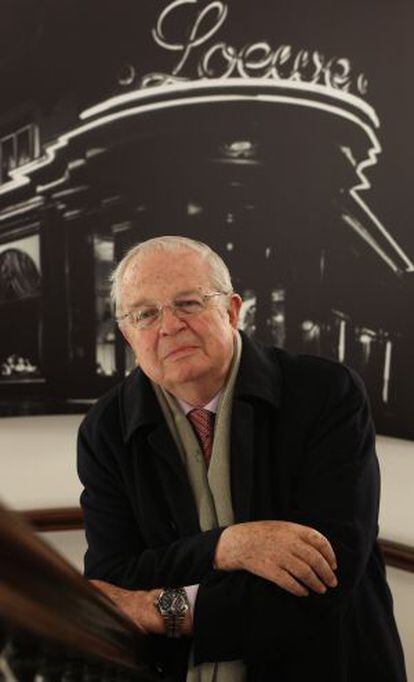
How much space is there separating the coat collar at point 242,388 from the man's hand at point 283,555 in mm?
287

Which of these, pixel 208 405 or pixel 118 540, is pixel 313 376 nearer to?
pixel 208 405

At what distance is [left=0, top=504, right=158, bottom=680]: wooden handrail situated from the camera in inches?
17.5

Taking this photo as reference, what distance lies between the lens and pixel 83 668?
73 cm

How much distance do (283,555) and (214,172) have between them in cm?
164

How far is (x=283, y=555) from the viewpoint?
1.38 metres

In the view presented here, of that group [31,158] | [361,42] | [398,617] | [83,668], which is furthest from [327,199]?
[83,668]

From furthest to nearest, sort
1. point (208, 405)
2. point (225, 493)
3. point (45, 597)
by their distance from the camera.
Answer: point (208, 405) < point (225, 493) < point (45, 597)

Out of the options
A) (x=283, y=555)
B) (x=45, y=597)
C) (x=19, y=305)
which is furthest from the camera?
(x=19, y=305)

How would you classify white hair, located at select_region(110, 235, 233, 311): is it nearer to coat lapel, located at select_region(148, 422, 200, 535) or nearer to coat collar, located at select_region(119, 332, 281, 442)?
coat collar, located at select_region(119, 332, 281, 442)

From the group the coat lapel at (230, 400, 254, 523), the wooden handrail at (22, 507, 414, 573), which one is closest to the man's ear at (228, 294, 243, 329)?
the coat lapel at (230, 400, 254, 523)

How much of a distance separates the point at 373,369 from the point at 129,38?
56.5 inches

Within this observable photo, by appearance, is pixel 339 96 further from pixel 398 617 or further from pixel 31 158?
pixel 398 617

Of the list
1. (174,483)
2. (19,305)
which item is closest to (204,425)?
(174,483)

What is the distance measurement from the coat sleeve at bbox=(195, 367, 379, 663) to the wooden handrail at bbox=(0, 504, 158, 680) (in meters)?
0.72
